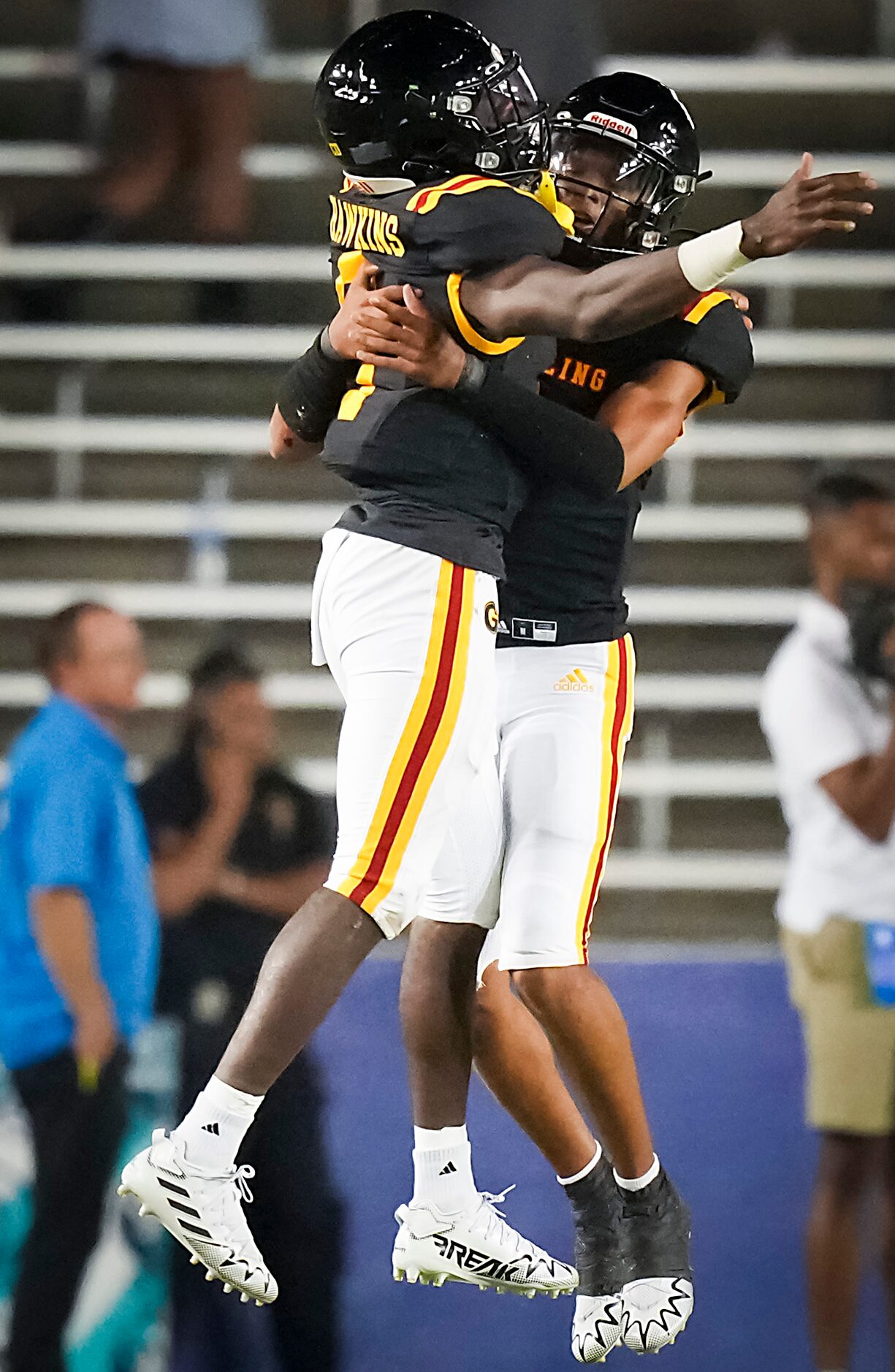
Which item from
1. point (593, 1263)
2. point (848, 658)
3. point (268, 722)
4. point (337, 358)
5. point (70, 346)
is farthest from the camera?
point (70, 346)

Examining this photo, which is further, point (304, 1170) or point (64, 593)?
point (64, 593)

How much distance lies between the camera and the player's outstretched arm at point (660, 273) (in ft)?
5.47

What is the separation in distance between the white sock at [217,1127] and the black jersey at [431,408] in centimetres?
59

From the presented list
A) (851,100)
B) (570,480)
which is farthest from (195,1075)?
(851,100)

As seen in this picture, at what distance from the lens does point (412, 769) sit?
1.91m

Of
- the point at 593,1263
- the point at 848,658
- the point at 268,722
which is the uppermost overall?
the point at 848,658

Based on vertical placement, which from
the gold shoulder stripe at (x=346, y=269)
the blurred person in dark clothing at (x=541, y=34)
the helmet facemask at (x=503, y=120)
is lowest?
the gold shoulder stripe at (x=346, y=269)

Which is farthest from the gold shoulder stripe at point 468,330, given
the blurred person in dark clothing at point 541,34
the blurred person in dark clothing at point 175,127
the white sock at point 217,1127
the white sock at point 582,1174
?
the blurred person in dark clothing at point 175,127

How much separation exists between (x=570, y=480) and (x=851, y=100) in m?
2.06

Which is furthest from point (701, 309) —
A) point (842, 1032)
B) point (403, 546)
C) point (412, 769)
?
point (842, 1032)

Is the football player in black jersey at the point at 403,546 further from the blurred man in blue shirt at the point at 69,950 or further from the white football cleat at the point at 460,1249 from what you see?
the blurred man in blue shirt at the point at 69,950

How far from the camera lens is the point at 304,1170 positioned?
3432mm

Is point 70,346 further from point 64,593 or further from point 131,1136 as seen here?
point 131,1136

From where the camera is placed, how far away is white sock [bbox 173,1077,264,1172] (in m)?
1.89
